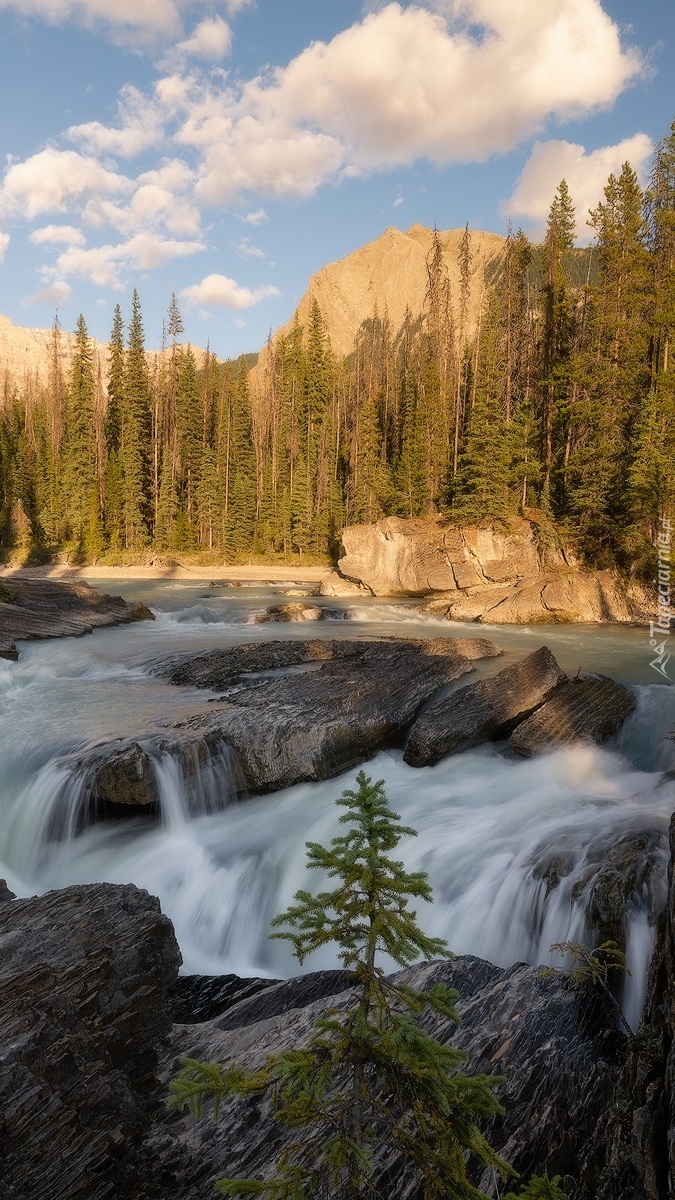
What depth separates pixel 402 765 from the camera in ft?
41.0

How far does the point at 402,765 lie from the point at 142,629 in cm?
1610

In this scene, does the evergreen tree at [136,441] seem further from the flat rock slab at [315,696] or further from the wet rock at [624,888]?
the wet rock at [624,888]

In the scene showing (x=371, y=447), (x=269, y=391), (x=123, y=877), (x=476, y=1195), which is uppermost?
(x=269, y=391)

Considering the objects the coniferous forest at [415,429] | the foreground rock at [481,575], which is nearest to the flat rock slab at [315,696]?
the foreground rock at [481,575]

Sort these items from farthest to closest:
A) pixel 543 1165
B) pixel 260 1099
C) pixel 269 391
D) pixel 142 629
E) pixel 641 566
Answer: pixel 269 391 < pixel 641 566 < pixel 142 629 < pixel 260 1099 < pixel 543 1165

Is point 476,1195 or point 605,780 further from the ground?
point 476,1195

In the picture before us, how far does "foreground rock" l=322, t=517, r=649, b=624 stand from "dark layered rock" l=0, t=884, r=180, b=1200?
25698 mm

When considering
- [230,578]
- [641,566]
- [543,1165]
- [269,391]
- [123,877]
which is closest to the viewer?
[543,1165]

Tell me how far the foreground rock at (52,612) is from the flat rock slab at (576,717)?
15.2 m

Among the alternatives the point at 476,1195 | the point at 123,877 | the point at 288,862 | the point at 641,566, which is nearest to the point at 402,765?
the point at 288,862

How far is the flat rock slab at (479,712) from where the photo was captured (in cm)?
1239

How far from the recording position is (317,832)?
10109 millimetres

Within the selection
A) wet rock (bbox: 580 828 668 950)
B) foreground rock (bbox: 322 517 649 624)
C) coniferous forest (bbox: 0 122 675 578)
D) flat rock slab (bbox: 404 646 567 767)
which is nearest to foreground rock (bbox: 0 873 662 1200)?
wet rock (bbox: 580 828 668 950)

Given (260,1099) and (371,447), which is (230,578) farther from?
(260,1099)
